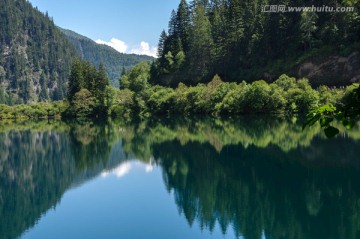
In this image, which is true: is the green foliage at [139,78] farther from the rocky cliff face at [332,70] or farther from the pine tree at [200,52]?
the rocky cliff face at [332,70]

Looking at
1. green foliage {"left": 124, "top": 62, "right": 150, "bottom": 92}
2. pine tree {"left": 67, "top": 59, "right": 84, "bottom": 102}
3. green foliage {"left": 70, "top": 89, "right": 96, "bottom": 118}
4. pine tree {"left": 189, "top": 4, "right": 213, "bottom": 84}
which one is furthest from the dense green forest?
pine tree {"left": 67, "top": 59, "right": 84, "bottom": 102}

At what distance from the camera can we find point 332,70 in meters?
74.6

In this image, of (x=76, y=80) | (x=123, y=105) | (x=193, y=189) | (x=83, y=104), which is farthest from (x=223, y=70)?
(x=193, y=189)

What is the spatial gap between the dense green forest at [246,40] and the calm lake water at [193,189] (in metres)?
34.4

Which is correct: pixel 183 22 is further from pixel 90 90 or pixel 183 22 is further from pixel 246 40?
pixel 90 90

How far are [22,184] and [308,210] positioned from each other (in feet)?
76.7

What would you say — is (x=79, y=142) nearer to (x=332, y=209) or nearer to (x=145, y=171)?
(x=145, y=171)

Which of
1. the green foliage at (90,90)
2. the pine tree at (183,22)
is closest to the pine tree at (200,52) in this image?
the pine tree at (183,22)

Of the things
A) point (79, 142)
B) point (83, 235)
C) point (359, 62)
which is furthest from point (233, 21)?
point (83, 235)

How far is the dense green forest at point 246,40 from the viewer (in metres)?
76.3

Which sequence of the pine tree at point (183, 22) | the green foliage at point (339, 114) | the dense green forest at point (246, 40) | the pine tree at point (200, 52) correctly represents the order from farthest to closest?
the pine tree at point (183, 22) → the pine tree at point (200, 52) → the dense green forest at point (246, 40) → the green foliage at point (339, 114)

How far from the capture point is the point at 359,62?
70688 millimetres

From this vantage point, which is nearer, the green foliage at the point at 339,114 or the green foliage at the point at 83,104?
the green foliage at the point at 339,114

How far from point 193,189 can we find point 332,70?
5646 cm
